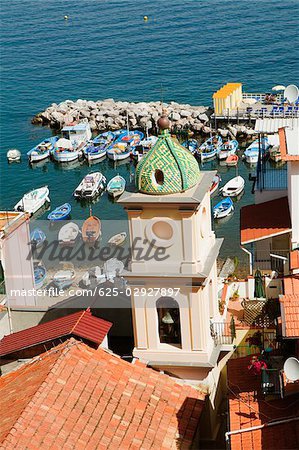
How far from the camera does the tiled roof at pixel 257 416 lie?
19062 millimetres

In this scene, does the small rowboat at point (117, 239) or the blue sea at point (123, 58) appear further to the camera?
the blue sea at point (123, 58)

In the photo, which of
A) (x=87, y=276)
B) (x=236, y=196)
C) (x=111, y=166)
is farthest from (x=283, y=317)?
(x=111, y=166)

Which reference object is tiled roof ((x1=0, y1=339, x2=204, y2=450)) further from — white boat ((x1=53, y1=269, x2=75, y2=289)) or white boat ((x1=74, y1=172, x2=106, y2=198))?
white boat ((x1=74, y1=172, x2=106, y2=198))

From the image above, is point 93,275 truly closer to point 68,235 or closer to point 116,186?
point 68,235

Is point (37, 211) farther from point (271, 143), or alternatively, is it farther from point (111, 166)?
point (271, 143)

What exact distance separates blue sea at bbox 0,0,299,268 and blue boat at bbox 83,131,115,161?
3.30 feet

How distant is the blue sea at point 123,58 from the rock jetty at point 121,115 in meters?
2.30

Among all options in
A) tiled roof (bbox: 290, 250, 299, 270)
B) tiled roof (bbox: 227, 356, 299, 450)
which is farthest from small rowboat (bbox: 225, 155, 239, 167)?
tiled roof (bbox: 227, 356, 299, 450)

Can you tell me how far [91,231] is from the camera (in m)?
54.4

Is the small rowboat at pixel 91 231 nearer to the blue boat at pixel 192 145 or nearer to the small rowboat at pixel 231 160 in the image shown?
the blue boat at pixel 192 145

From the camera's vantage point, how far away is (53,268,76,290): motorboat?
46781mm

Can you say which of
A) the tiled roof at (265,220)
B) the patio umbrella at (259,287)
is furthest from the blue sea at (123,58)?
the patio umbrella at (259,287)

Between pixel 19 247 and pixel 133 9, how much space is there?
420 ft

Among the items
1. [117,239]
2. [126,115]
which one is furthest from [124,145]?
[117,239]
